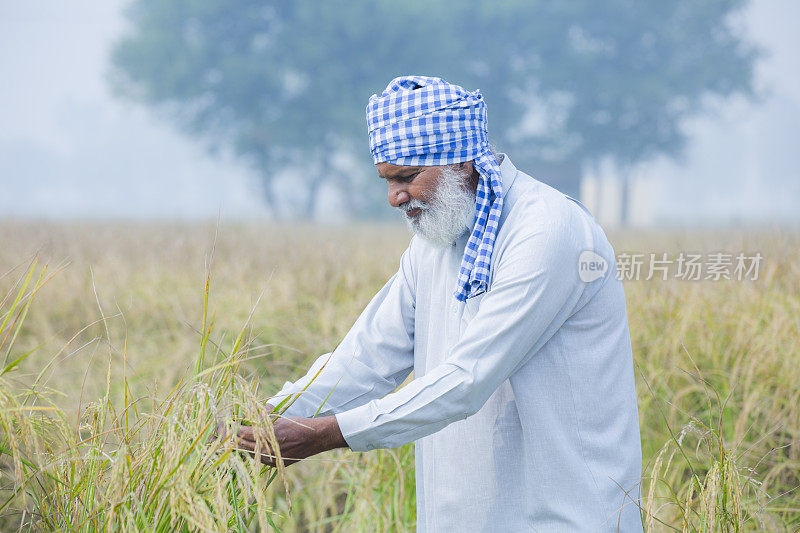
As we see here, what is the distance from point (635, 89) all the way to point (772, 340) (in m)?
26.4

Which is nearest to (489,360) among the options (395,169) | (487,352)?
(487,352)

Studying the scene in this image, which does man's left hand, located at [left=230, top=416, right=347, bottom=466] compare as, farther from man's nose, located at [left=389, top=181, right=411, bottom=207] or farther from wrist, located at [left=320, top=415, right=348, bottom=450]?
man's nose, located at [left=389, top=181, right=411, bottom=207]

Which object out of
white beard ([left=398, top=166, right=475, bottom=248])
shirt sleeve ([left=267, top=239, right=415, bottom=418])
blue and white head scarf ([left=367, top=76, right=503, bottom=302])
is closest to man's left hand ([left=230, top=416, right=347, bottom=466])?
shirt sleeve ([left=267, top=239, right=415, bottom=418])

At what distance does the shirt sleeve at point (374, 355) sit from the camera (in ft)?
6.81

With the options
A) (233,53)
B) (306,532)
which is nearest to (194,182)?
(233,53)

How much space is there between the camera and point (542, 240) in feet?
5.65

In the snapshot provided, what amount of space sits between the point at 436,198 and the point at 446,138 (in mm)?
143

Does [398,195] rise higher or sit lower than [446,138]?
lower

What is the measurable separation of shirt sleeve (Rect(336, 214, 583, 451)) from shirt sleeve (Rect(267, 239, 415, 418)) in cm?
36

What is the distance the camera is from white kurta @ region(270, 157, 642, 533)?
5.54ft

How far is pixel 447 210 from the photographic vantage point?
1.94 m

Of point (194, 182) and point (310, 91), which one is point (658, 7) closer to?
point (310, 91)

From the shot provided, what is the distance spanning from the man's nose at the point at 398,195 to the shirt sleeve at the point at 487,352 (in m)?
0.39

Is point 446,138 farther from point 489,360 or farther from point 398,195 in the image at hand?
point 489,360
